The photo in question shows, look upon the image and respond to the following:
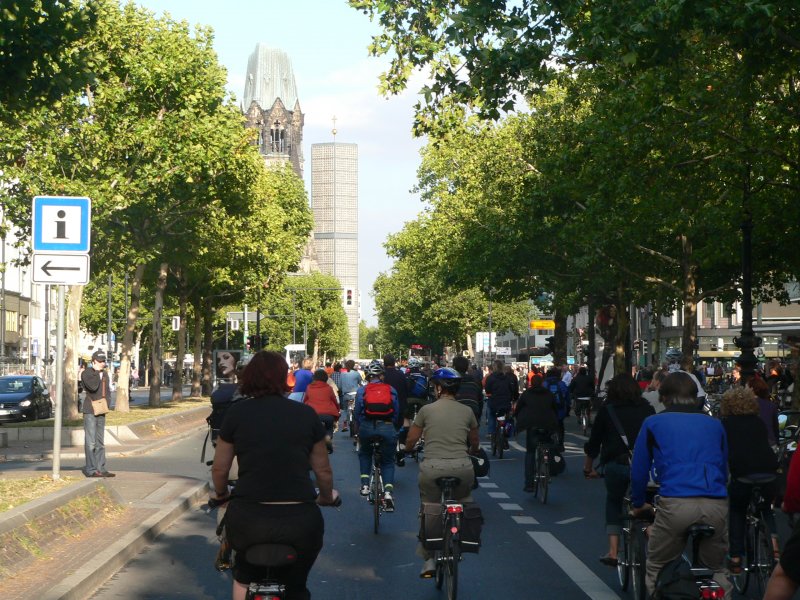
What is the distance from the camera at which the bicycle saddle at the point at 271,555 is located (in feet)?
19.4

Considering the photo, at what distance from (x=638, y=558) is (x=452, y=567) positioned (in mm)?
1234

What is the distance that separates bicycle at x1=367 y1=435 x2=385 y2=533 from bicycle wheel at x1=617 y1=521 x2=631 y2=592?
13.6ft

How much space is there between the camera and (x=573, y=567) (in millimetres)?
11312

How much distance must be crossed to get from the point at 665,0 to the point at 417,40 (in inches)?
158

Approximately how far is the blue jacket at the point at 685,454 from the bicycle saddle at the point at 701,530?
16cm

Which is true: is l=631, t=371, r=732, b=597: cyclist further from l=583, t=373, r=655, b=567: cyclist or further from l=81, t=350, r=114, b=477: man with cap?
l=81, t=350, r=114, b=477: man with cap

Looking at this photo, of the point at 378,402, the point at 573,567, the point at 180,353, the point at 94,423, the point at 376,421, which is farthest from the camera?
the point at 180,353

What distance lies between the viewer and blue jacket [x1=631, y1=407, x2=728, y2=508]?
7480 mm

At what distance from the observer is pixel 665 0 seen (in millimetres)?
15203

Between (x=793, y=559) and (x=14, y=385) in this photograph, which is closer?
(x=793, y=559)

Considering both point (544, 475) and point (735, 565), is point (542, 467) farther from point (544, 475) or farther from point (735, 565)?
point (735, 565)

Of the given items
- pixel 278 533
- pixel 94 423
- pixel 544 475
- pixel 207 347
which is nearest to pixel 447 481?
pixel 278 533

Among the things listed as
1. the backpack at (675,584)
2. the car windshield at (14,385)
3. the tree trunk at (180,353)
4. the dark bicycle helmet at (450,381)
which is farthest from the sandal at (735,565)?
the tree trunk at (180,353)

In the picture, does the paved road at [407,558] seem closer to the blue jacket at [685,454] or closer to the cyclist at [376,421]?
the cyclist at [376,421]
